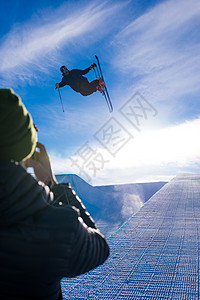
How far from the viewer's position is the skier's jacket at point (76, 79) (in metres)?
4.37

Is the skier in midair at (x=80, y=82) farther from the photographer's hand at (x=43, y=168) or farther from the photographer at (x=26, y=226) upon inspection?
the photographer at (x=26, y=226)

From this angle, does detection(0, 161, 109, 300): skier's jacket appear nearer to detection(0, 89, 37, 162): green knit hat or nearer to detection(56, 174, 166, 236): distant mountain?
detection(0, 89, 37, 162): green knit hat

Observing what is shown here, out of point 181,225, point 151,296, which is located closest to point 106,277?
point 151,296

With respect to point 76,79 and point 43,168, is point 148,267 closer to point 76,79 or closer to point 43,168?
point 43,168

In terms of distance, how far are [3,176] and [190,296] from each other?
167 centimetres

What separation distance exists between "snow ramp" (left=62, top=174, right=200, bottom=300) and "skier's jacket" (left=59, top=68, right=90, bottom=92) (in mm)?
2480

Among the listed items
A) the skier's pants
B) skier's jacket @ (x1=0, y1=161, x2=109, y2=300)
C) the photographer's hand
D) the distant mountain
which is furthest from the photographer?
the distant mountain

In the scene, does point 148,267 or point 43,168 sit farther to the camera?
point 148,267

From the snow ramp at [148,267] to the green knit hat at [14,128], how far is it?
1572mm

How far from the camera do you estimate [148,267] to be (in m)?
2.11

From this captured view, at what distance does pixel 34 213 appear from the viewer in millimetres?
524

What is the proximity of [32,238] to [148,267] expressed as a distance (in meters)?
1.87

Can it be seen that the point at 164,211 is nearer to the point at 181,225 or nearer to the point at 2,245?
the point at 181,225

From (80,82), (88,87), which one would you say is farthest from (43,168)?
(80,82)
